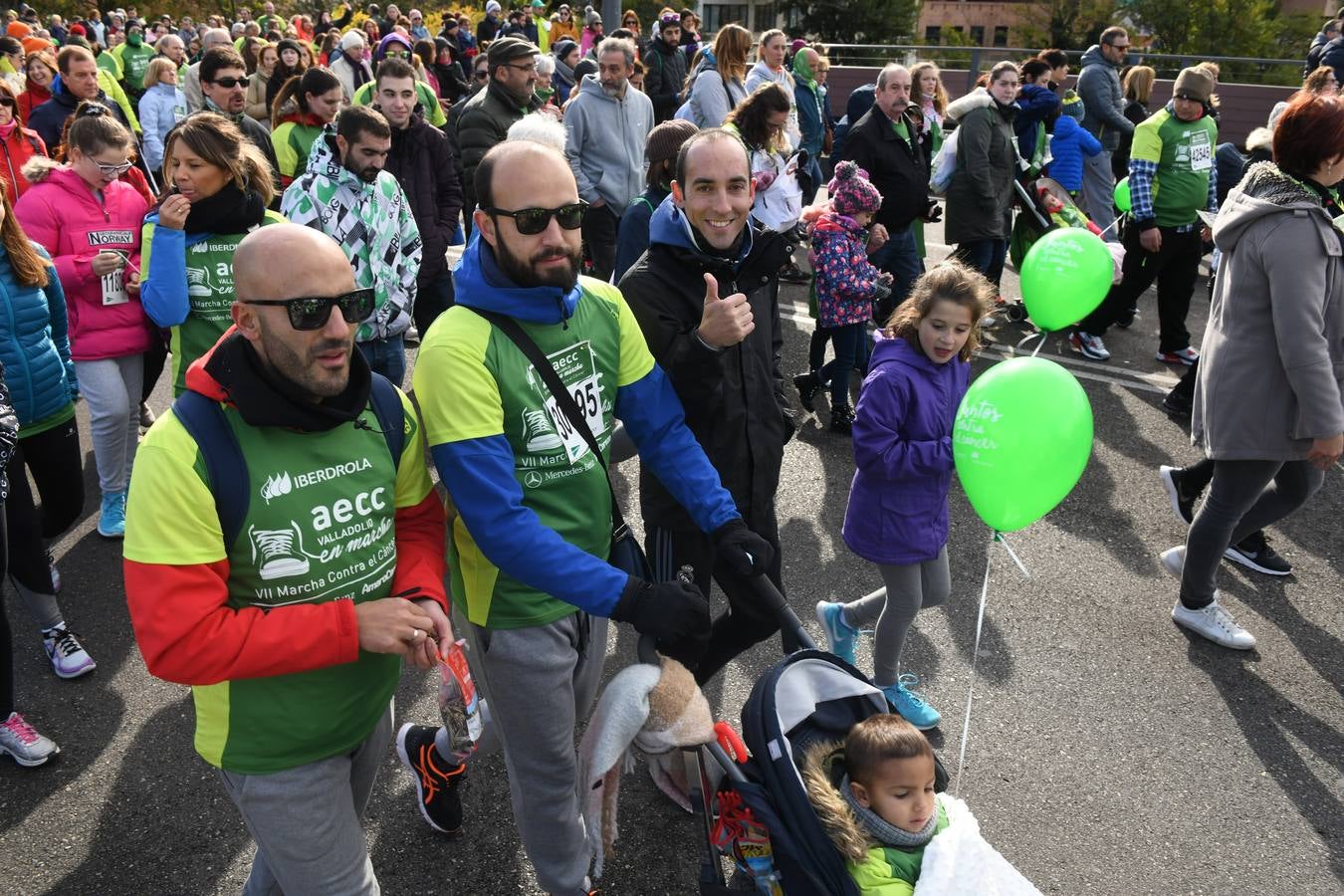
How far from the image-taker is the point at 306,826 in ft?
7.33

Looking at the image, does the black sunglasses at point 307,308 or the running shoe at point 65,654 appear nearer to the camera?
the black sunglasses at point 307,308

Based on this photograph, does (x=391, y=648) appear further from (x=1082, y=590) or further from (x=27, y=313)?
(x=1082, y=590)

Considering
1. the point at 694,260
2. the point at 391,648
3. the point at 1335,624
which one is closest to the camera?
the point at 391,648

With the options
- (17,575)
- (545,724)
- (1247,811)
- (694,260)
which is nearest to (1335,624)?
(1247,811)

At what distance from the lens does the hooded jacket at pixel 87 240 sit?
4332 mm

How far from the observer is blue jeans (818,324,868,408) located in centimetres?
629

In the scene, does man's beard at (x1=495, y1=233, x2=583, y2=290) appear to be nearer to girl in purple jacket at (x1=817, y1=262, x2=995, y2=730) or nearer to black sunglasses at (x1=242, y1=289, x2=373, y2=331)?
black sunglasses at (x1=242, y1=289, x2=373, y2=331)

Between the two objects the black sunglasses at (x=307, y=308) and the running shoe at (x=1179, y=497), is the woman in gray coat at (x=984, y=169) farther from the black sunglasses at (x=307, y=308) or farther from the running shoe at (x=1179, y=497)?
the black sunglasses at (x=307, y=308)

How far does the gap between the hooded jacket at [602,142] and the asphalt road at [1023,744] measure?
302cm

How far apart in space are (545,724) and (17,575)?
8.61 feet

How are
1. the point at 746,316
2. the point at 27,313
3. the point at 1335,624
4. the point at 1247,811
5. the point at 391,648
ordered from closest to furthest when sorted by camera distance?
1. the point at 391,648
2. the point at 746,316
3. the point at 1247,811
4. the point at 27,313
5. the point at 1335,624

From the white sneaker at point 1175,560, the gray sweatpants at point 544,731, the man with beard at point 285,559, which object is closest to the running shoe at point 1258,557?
the white sneaker at point 1175,560

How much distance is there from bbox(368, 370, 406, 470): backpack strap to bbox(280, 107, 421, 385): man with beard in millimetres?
2011

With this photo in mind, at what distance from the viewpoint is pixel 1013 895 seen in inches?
89.6
